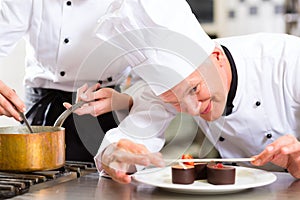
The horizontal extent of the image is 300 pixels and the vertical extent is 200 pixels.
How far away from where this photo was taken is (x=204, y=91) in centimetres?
118

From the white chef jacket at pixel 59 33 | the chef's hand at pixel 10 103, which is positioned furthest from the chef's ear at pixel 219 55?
the chef's hand at pixel 10 103

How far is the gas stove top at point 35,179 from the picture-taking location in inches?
41.6

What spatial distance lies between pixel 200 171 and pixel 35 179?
34cm

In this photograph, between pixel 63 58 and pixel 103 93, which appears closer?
pixel 103 93

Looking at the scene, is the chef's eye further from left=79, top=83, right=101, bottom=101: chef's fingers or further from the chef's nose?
left=79, top=83, right=101, bottom=101: chef's fingers

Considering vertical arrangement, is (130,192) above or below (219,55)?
below

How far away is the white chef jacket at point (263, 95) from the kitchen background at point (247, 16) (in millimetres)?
2297

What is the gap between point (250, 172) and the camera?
121 centimetres

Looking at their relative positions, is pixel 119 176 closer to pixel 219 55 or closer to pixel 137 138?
pixel 137 138

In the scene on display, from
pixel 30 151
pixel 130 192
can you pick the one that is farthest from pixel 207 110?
pixel 30 151

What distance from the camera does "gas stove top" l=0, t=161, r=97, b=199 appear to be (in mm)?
1056

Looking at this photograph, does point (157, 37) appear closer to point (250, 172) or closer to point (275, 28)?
point (250, 172)

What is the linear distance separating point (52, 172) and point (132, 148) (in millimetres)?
203

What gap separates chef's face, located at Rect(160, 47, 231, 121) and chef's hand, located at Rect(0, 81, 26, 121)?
0.35 metres
